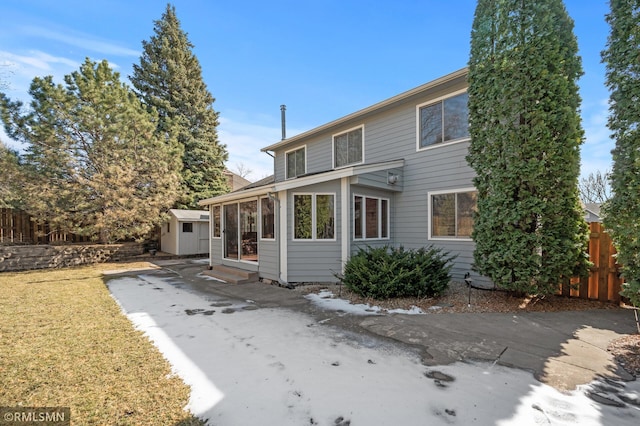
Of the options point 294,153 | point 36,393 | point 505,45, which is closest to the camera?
point 36,393

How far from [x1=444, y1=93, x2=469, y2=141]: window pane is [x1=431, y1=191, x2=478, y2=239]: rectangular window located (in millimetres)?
1459

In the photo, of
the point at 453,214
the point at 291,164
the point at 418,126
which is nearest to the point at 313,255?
the point at 453,214

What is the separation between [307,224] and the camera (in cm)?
745

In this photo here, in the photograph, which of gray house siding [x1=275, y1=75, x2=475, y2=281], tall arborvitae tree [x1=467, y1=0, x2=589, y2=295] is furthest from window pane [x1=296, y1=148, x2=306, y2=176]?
tall arborvitae tree [x1=467, y1=0, x2=589, y2=295]

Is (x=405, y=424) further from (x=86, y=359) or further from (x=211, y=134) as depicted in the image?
(x=211, y=134)

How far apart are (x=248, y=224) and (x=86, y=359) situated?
578cm

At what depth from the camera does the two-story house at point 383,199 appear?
23.1 feet

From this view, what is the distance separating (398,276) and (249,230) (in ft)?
16.4

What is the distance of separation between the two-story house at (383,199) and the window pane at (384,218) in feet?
0.09

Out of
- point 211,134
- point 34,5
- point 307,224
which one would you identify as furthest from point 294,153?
point 211,134

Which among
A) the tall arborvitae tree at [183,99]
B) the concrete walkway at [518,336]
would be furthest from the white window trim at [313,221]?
the tall arborvitae tree at [183,99]

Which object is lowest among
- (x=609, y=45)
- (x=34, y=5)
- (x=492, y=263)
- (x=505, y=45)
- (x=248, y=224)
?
(x=492, y=263)

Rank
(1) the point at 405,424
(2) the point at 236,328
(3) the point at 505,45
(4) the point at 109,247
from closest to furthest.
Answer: (1) the point at 405,424
(2) the point at 236,328
(3) the point at 505,45
(4) the point at 109,247

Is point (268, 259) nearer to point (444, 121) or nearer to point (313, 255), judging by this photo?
point (313, 255)
